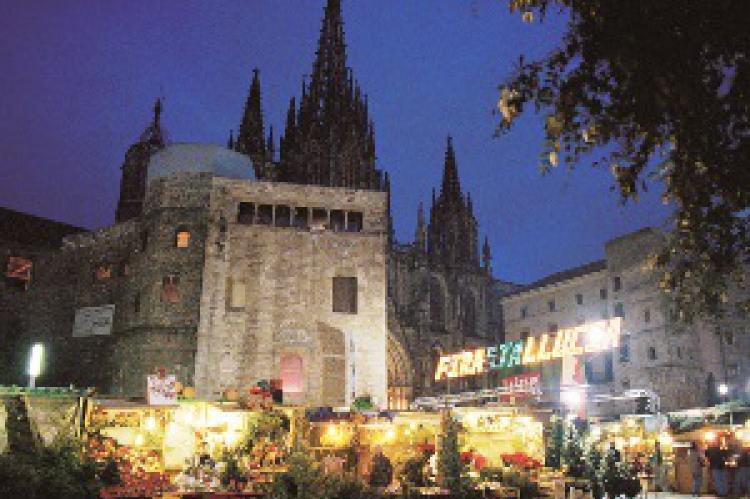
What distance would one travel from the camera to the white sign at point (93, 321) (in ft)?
96.4

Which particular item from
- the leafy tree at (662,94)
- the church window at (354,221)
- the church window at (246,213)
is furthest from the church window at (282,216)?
the leafy tree at (662,94)

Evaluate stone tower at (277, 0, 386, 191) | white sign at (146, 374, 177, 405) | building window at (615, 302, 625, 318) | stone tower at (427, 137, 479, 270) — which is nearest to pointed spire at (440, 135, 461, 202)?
stone tower at (427, 137, 479, 270)

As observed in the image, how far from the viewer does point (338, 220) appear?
29156mm

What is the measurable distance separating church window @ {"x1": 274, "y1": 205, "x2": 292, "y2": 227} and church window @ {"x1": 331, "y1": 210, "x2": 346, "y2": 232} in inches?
76.9

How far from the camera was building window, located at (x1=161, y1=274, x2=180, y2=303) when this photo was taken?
27000mm

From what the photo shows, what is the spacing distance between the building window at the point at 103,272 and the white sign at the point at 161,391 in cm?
1606

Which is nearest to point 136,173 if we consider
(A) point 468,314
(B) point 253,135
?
(B) point 253,135

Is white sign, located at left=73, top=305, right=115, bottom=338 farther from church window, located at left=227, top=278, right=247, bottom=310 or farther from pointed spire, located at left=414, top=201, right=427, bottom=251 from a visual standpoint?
pointed spire, located at left=414, top=201, right=427, bottom=251

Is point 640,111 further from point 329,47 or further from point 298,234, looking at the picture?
point 329,47

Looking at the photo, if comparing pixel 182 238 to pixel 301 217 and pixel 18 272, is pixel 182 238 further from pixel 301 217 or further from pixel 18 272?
pixel 18 272

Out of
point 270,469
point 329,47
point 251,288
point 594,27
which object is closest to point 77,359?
point 251,288

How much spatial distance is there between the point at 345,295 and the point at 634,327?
19.5 meters

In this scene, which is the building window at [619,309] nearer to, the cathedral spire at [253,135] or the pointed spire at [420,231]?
the pointed spire at [420,231]

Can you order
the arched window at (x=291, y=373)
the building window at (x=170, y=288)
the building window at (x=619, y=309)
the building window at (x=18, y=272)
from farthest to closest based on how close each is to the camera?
the building window at (x=619, y=309)
the building window at (x=18, y=272)
the building window at (x=170, y=288)
the arched window at (x=291, y=373)
